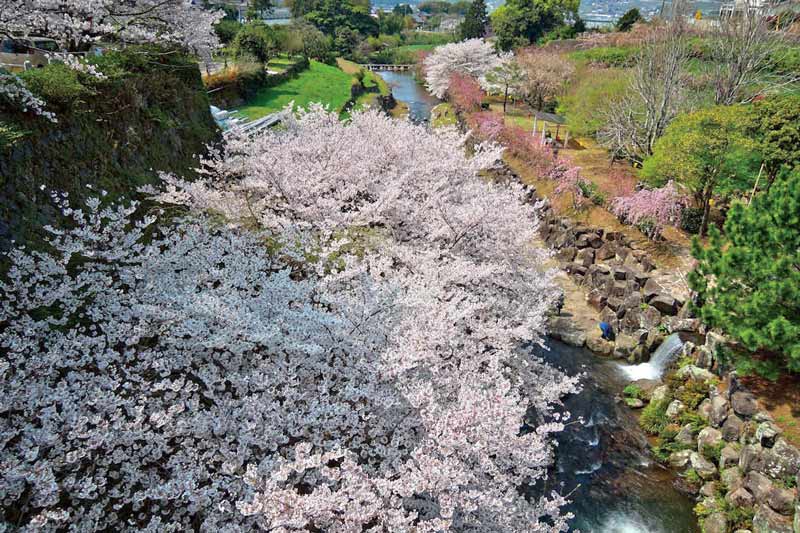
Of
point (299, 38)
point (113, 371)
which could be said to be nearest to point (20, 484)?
point (113, 371)

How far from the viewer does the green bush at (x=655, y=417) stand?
10484mm

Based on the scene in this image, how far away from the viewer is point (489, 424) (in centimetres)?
552

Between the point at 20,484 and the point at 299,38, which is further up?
the point at 299,38

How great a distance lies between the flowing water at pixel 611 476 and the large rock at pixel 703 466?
52 centimetres

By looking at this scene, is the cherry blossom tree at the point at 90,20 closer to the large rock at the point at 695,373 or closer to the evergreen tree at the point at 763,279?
the evergreen tree at the point at 763,279

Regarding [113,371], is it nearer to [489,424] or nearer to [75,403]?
[75,403]

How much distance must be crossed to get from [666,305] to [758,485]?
6.06 metres

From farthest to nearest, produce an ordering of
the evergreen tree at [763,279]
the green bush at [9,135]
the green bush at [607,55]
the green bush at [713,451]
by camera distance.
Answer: the green bush at [607,55] → the green bush at [713,451] → the evergreen tree at [763,279] → the green bush at [9,135]

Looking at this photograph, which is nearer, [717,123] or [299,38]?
[717,123]

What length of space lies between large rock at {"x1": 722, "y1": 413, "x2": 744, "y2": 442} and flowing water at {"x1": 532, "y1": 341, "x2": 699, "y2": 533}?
135 cm

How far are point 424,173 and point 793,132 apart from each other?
11.1m

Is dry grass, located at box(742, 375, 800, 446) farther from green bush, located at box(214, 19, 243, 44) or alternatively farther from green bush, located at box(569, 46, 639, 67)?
green bush, located at box(214, 19, 243, 44)

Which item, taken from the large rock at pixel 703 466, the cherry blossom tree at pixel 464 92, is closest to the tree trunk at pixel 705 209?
the large rock at pixel 703 466

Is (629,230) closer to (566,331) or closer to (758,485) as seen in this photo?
A: (566,331)
